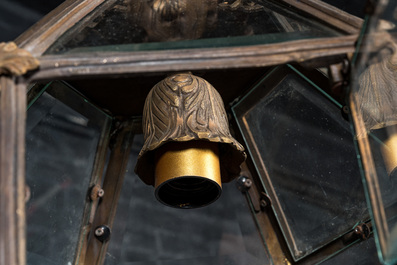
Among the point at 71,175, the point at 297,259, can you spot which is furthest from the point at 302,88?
the point at 71,175

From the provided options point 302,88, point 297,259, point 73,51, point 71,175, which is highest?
Result: point 73,51

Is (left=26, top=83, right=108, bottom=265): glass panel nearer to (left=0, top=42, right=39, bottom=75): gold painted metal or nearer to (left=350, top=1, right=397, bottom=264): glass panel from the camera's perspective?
(left=0, top=42, right=39, bottom=75): gold painted metal

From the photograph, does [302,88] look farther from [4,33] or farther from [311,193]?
[4,33]

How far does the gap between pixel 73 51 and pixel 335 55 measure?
32 centimetres

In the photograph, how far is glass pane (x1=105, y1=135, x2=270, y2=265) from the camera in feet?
4.08

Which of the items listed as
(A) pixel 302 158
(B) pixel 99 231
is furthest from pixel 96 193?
(A) pixel 302 158

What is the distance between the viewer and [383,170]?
2.83 ft

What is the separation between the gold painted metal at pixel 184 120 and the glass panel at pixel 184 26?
126mm

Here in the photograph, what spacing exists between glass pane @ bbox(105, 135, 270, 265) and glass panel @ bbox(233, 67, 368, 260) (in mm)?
83

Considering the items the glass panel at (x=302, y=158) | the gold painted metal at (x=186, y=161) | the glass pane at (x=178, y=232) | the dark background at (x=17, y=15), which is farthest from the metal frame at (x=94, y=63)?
the dark background at (x=17, y=15)

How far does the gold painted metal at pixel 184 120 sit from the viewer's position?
3.26ft

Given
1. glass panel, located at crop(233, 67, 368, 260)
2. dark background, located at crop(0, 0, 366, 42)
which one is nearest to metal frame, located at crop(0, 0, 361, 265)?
glass panel, located at crop(233, 67, 368, 260)

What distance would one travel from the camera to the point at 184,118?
100 cm

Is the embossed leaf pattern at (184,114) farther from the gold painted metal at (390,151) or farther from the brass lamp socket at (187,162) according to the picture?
the gold painted metal at (390,151)
